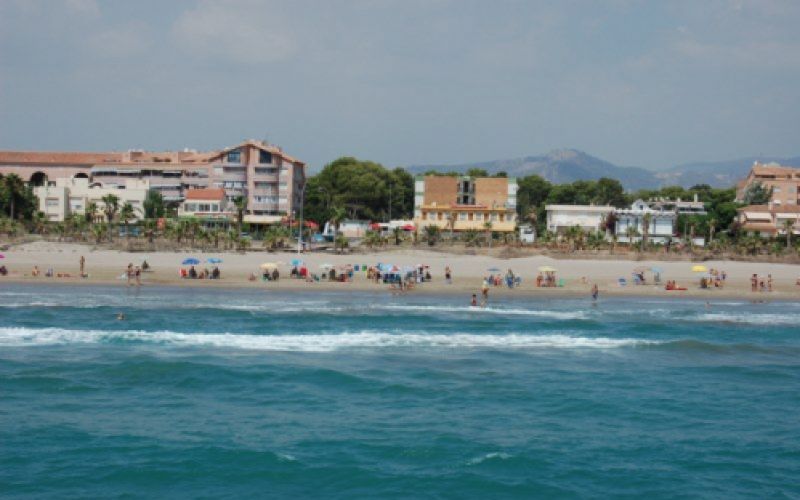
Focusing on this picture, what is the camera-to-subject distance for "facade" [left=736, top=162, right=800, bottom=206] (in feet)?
312

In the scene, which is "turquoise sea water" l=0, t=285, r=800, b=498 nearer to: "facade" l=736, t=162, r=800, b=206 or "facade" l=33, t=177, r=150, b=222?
"facade" l=33, t=177, r=150, b=222

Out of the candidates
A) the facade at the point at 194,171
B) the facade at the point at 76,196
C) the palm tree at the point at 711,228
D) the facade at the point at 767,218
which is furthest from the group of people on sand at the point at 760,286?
the facade at the point at 76,196

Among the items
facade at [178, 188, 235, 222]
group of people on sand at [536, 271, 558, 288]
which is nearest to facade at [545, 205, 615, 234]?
facade at [178, 188, 235, 222]

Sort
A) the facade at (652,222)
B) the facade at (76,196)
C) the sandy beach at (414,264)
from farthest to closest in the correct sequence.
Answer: the facade at (652,222), the facade at (76,196), the sandy beach at (414,264)

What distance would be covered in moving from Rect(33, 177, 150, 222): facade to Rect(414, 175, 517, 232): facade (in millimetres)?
25219

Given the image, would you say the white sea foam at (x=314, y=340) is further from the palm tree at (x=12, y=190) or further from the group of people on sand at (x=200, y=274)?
the palm tree at (x=12, y=190)

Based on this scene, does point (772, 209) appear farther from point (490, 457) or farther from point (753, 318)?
point (490, 457)

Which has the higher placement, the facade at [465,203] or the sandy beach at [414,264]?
the facade at [465,203]

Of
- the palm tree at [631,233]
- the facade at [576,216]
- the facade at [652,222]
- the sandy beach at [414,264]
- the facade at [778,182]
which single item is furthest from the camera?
the facade at [778,182]

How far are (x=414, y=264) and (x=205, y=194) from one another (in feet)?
97.0

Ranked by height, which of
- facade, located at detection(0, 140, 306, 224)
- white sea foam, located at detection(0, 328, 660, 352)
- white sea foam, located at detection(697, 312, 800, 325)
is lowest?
white sea foam, located at detection(0, 328, 660, 352)

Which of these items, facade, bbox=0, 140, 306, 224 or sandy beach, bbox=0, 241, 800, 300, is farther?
facade, bbox=0, 140, 306, 224

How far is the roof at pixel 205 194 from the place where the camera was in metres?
77.3

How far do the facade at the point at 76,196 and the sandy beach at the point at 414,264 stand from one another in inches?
831
